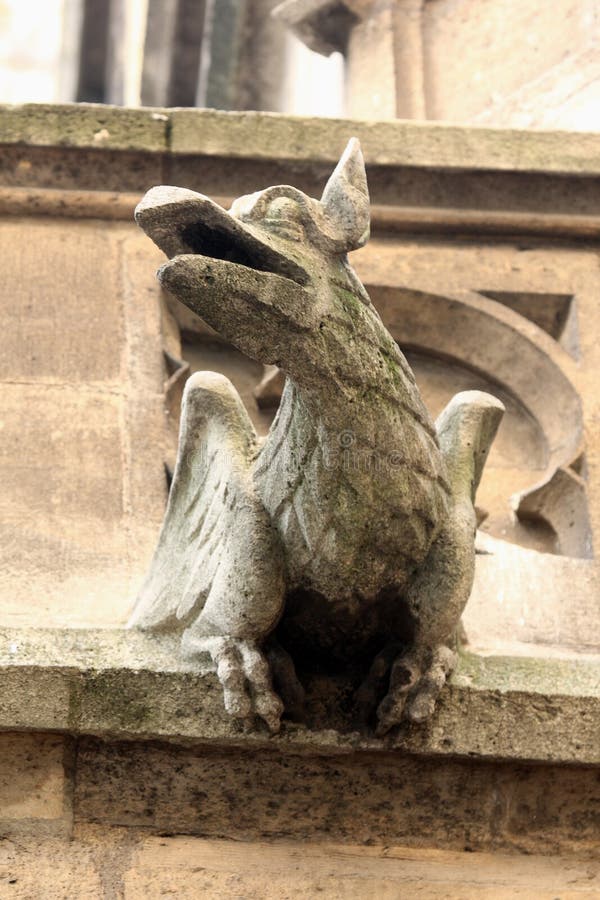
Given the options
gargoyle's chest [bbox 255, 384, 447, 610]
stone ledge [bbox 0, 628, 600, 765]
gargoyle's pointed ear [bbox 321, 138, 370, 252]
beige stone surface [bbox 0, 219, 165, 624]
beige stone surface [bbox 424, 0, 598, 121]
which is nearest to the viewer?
gargoyle's chest [bbox 255, 384, 447, 610]

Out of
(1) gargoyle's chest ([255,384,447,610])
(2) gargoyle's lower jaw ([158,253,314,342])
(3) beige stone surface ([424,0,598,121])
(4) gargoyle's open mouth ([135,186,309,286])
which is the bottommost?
(1) gargoyle's chest ([255,384,447,610])

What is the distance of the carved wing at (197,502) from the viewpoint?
163 inches

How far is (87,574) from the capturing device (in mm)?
4660

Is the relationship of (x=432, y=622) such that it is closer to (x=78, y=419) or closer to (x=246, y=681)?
(x=246, y=681)

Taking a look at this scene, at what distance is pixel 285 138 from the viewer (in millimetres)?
5660

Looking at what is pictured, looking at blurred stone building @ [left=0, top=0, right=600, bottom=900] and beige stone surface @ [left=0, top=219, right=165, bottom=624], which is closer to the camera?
blurred stone building @ [left=0, top=0, right=600, bottom=900]

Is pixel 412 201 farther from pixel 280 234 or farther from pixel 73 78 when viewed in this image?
pixel 73 78

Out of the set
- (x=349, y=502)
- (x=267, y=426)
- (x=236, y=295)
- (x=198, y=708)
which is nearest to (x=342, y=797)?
(x=198, y=708)

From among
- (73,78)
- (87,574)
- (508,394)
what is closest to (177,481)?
(87,574)

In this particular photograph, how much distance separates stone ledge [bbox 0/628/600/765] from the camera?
4066 mm

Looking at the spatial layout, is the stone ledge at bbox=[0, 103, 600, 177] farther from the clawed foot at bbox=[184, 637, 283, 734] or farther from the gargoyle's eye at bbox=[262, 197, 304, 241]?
the clawed foot at bbox=[184, 637, 283, 734]

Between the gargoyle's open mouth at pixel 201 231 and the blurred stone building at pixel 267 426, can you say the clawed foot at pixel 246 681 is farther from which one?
the gargoyle's open mouth at pixel 201 231

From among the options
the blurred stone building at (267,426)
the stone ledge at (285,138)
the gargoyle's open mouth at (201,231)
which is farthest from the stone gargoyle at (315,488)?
the stone ledge at (285,138)

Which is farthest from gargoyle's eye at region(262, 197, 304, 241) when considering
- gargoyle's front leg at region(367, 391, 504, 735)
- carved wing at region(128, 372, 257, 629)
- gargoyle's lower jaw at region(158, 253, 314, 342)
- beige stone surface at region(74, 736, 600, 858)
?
beige stone surface at region(74, 736, 600, 858)
